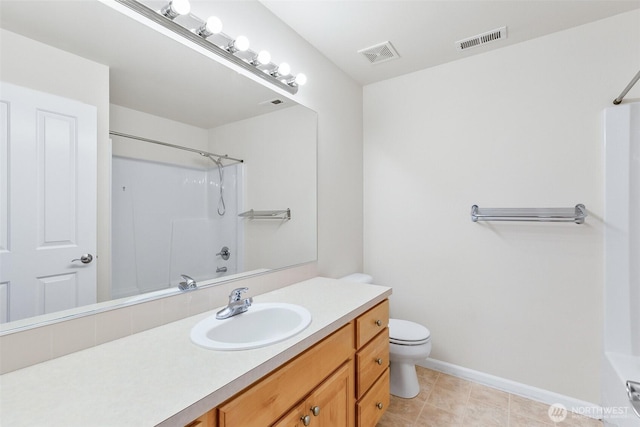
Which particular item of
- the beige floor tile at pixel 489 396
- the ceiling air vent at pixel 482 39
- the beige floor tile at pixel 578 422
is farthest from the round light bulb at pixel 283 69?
the beige floor tile at pixel 578 422

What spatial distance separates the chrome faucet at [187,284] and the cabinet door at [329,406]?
0.63 meters

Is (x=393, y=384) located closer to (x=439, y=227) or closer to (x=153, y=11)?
(x=439, y=227)

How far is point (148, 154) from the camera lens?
3.62 ft

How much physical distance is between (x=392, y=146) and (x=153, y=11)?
1.84 m

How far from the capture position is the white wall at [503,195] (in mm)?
1743

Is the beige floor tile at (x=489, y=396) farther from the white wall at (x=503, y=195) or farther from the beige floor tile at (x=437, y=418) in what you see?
the beige floor tile at (x=437, y=418)

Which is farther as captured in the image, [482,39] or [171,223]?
[482,39]

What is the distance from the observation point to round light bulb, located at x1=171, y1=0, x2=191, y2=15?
1107 millimetres

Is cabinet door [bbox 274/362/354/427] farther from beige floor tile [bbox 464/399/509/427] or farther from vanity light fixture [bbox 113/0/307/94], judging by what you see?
vanity light fixture [bbox 113/0/307/94]

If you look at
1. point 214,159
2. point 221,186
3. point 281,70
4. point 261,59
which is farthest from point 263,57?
point 221,186

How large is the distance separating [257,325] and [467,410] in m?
1.48

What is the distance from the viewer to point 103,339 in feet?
3.11

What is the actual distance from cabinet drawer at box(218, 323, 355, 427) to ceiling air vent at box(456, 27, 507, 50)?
200 cm

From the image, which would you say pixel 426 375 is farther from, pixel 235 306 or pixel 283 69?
pixel 283 69
